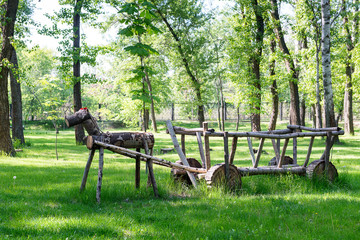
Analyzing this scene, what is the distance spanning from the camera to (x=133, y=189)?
7223mm

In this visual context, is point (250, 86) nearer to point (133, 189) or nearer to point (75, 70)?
point (75, 70)

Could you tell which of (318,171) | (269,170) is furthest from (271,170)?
(318,171)

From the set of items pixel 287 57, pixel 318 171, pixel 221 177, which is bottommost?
pixel 318 171

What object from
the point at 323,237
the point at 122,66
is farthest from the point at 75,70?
the point at 323,237

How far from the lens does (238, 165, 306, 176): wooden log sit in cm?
770

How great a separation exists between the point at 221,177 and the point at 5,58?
9.97 m

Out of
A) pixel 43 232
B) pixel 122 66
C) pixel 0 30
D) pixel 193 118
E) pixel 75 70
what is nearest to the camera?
pixel 43 232

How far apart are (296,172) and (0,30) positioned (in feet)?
39.9

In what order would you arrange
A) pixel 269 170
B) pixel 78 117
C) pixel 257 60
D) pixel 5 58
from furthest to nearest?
pixel 257 60 → pixel 5 58 → pixel 269 170 → pixel 78 117

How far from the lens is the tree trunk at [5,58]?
1319cm

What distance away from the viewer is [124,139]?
7.10 metres

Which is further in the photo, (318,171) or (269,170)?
(318,171)

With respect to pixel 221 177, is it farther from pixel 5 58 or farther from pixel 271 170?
pixel 5 58

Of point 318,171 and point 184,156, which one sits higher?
point 184,156
